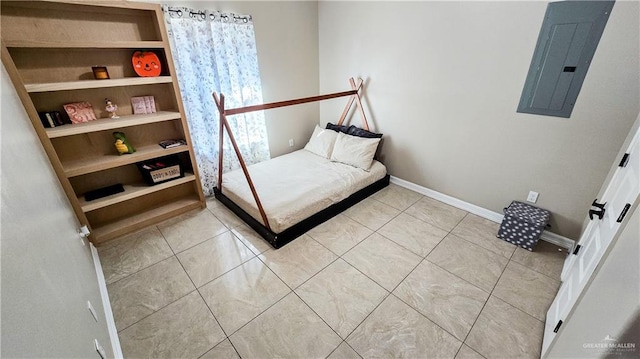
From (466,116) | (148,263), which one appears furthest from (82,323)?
(466,116)

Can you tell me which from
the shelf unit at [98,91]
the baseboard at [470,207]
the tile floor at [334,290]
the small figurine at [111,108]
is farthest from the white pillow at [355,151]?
the small figurine at [111,108]

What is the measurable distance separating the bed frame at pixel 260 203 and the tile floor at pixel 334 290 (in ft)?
0.31

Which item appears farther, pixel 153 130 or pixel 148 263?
pixel 153 130

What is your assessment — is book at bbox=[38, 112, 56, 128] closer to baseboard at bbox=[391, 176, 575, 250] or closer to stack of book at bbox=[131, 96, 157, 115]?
stack of book at bbox=[131, 96, 157, 115]

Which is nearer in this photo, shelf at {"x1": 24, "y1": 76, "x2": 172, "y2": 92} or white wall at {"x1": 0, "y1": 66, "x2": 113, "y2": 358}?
white wall at {"x1": 0, "y1": 66, "x2": 113, "y2": 358}

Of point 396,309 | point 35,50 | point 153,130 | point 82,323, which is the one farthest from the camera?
point 153,130

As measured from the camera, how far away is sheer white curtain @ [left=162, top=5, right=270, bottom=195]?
2.50m

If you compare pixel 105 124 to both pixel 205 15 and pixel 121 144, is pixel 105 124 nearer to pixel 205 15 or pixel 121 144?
pixel 121 144

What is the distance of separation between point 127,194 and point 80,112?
30.6 inches

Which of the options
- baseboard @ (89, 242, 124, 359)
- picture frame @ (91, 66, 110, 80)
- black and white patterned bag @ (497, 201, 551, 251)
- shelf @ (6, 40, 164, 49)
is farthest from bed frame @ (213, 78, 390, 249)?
black and white patterned bag @ (497, 201, 551, 251)

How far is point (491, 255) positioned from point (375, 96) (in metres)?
2.18

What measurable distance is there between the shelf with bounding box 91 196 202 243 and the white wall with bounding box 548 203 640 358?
10.0 ft

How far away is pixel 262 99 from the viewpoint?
3.27 m

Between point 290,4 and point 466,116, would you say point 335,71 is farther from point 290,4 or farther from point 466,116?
point 466,116
